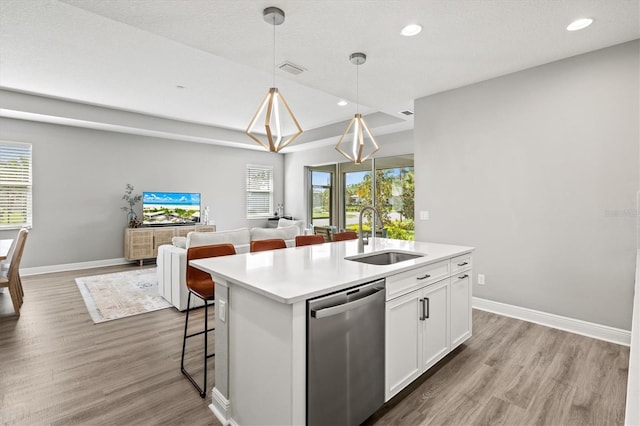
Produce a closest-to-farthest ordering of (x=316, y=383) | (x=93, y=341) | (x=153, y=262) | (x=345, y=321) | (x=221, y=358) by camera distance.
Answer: (x=316, y=383) < (x=345, y=321) < (x=221, y=358) < (x=93, y=341) < (x=153, y=262)

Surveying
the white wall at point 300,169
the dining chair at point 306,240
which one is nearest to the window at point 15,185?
the dining chair at point 306,240

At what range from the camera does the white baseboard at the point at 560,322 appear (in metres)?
2.95

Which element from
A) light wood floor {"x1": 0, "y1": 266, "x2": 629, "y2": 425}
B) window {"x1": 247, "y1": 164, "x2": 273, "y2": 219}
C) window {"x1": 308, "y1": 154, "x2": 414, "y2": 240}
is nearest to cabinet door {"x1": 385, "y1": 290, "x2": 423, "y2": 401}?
light wood floor {"x1": 0, "y1": 266, "x2": 629, "y2": 425}

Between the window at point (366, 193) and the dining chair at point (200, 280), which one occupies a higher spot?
the window at point (366, 193)

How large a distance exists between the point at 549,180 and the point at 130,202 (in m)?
7.16

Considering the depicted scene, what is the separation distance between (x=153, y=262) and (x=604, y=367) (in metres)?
7.22

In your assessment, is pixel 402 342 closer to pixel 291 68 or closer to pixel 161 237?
pixel 291 68

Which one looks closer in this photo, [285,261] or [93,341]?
[285,261]

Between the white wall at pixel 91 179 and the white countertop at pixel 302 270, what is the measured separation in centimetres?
545

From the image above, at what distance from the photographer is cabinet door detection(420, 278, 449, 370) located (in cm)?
222

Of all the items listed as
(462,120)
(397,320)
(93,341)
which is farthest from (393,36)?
(93,341)

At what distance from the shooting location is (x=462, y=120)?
3.97m

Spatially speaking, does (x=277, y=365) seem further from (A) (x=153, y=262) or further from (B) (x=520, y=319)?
(A) (x=153, y=262)

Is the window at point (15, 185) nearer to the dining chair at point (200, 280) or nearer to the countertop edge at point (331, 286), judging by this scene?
the dining chair at point (200, 280)
